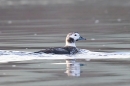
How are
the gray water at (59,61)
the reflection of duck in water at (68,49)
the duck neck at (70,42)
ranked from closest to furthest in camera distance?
the gray water at (59,61), the reflection of duck in water at (68,49), the duck neck at (70,42)

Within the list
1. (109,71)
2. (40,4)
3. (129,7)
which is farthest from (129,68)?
(40,4)

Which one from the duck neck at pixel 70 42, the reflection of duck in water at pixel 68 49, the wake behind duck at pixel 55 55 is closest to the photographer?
the wake behind duck at pixel 55 55

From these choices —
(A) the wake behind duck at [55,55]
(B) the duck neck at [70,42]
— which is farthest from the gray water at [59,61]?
(A) the wake behind duck at [55,55]

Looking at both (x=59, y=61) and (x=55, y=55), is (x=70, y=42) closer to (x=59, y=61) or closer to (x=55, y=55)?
(x=55, y=55)

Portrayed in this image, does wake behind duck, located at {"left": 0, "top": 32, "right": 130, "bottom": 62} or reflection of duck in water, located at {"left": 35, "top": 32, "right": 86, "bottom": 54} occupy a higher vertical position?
reflection of duck in water, located at {"left": 35, "top": 32, "right": 86, "bottom": 54}

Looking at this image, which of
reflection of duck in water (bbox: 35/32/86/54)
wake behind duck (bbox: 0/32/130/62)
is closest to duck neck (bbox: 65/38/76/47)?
reflection of duck in water (bbox: 35/32/86/54)

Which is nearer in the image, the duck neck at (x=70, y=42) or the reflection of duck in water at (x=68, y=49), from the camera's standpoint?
the reflection of duck in water at (x=68, y=49)

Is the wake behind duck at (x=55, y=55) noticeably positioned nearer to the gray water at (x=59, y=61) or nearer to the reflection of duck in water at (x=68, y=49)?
the reflection of duck in water at (x=68, y=49)

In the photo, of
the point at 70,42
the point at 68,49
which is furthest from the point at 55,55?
the point at 70,42

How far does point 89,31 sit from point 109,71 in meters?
13.9

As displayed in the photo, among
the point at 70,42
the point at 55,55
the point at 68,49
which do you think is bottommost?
the point at 55,55

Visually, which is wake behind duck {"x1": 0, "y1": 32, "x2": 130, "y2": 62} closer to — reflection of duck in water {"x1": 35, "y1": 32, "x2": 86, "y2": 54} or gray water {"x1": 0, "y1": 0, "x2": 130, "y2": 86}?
reflection of duck in water {"x1": 35, "y1": 32, "x2": 86, "y2": 54}

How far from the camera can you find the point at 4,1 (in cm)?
6291

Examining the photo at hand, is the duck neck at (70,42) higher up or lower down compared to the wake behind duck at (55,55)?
higher up
